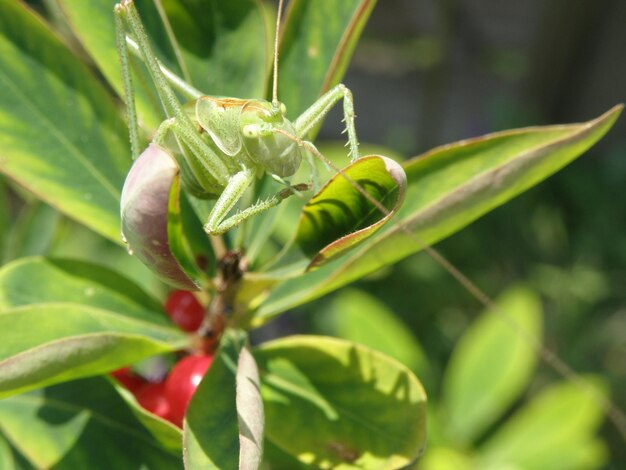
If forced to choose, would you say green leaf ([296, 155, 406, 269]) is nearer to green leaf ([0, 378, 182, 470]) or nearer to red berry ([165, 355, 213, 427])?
red berry ([165, 355, 213, 427])

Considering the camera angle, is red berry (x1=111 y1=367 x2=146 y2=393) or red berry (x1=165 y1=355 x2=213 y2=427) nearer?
red berry (x1=165 y1=355 x2=213 y2=427)

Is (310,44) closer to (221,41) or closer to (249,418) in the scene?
(221,41)

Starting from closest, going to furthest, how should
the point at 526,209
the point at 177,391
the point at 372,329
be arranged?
the point at 177,391, the point at 372,329, the point at 526,209

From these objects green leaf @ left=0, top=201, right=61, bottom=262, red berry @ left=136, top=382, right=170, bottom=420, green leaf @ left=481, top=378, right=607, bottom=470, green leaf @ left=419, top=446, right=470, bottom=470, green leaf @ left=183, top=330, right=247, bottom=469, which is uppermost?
green leaf @ left=0, top=201, right=61, bottom=262

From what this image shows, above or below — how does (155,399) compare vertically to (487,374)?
above

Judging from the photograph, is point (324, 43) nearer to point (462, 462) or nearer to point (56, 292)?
point (56, 292)

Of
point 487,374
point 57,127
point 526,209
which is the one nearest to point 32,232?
point 57,127

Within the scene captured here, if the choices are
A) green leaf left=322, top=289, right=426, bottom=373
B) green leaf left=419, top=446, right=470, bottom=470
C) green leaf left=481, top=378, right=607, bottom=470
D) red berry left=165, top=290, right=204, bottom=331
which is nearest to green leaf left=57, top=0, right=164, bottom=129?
red berry left=165, top=290, right=204, bottom=331
